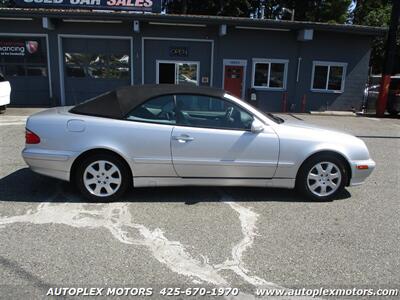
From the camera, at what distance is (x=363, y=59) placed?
16812 mm

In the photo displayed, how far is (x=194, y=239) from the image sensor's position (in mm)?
3730

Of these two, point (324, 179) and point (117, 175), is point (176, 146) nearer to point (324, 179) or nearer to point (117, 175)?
point (117, 175)

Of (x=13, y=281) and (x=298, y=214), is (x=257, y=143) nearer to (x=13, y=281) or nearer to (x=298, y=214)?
(x=298, y=214)

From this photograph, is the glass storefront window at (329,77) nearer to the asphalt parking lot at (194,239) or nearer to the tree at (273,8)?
the asphalt parking lot at (194,239)

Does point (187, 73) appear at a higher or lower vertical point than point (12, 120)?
higher

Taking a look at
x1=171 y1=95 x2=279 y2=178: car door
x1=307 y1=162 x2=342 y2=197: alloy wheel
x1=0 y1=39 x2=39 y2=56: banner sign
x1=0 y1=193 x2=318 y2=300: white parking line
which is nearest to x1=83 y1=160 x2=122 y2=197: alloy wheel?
x1=0 y1=193 x2=318 y2=300: white parking line

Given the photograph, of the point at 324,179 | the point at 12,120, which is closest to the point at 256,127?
the point at 324,179

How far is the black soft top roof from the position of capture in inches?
182

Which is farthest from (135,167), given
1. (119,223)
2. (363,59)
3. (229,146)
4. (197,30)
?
(363,59)

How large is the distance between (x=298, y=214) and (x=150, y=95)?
2.43m

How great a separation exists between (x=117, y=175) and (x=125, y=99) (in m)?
1.02

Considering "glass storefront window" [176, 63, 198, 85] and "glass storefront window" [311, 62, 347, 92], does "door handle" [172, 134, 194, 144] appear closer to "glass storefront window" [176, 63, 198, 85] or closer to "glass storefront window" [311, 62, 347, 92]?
"glass storefront window" [176, 63, 198, 85]

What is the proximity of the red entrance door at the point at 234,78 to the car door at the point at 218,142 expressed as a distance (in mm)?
11787

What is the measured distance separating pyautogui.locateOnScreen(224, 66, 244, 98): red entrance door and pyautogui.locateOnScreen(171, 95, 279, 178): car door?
11787mm
